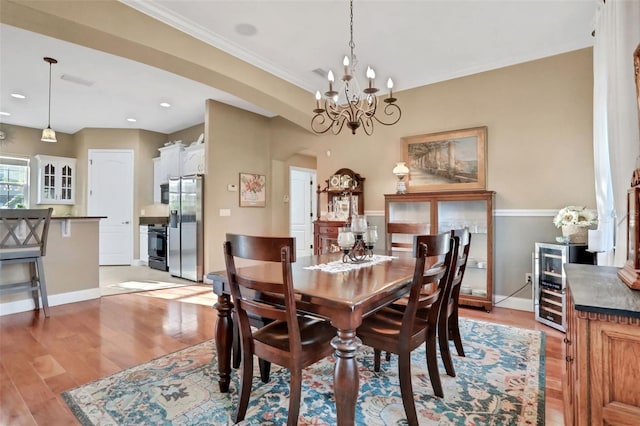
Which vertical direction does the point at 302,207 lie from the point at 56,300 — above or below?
above

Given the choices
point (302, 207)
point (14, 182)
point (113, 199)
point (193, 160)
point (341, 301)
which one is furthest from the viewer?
point (302, 207)

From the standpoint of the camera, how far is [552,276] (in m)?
3.07

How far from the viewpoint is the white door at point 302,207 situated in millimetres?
7227

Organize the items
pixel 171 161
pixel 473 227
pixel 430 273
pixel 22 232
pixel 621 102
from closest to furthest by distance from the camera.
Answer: pixel 430 273, pixel 621 102, pixel 22 232, pixel 473 227, pixel 171 161

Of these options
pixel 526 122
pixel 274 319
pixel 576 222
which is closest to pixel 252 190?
pixel 526 122

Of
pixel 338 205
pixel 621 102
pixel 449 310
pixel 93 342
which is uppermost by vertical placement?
pixel 621 102

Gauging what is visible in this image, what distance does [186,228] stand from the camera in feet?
17.5

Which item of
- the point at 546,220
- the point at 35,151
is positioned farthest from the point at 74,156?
the point at 546,220

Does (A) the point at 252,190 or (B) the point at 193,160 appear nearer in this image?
(A) the point at 252,190

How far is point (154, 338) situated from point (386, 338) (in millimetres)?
2150

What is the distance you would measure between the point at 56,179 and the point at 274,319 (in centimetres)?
769

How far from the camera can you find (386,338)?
168 cm

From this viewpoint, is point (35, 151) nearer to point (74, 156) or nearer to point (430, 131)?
point (74, 156)

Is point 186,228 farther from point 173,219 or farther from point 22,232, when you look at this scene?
point 22,232
